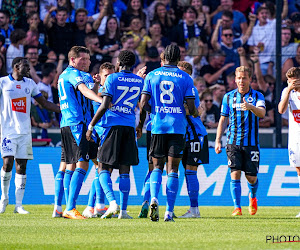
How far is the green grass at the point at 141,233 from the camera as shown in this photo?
5.16m

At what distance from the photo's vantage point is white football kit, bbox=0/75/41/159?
9.22 meters

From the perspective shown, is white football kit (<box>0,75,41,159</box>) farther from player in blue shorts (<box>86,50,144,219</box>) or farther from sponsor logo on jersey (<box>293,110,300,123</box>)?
sponsor logo on jersey (<box>293,110,300,123</box>)

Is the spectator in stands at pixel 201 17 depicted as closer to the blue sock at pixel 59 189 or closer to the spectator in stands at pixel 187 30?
the spectator in stands at pixel 187 30

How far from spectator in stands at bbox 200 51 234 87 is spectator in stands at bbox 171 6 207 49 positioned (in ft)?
2.64

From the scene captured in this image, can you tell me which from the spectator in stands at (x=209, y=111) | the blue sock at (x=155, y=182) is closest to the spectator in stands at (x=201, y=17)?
the spectator in stands at (x=209, y=111)

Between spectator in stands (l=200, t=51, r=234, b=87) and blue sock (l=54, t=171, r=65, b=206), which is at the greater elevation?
spectator in stands (l=200, t=51, r=234, b=87)

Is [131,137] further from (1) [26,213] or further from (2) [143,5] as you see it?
(2) [143,5]

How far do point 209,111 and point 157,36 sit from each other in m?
2.65

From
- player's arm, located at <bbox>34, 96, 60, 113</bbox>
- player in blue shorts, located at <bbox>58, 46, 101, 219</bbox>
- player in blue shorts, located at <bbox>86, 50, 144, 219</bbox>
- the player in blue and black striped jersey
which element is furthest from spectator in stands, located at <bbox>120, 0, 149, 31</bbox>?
player in blue shorts, located at <bbox>86, 50, 144, 219</bbox>

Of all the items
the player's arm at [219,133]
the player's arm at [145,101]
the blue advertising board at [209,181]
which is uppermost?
the player's arm at [145,101]

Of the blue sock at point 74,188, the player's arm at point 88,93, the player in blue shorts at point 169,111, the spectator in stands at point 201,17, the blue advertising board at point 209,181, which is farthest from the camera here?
the spectator in stands at point 201,17

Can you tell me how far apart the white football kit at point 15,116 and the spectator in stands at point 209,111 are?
5.21 meters

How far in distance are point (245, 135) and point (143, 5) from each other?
26.3 ft

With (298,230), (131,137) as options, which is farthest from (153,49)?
(298,230)
